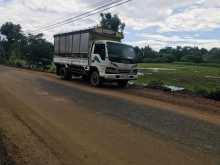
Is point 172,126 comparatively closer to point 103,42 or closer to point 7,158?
point 7,158

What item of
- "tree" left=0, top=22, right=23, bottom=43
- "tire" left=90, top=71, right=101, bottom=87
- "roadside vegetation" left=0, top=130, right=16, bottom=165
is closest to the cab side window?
"tire" left=90, top=71, right=101, bottom=87

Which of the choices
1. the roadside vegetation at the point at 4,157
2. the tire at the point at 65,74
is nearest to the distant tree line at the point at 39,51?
the tire at the point at 65,74

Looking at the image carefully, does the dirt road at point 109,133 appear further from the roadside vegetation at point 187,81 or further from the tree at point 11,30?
the tree at point 11,30

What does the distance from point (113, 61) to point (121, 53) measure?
788 mm

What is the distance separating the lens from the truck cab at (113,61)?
1667cm

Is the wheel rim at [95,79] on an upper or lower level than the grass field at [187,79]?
upper

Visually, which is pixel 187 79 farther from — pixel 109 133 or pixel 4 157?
pixel 4 157

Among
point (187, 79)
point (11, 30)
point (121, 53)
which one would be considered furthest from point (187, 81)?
point (11, 30)

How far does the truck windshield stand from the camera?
16.7m

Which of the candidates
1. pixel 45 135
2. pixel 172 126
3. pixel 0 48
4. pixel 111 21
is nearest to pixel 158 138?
pixel 172 126

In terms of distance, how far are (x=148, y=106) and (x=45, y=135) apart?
489cm

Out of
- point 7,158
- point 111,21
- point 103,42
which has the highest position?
point 111,21

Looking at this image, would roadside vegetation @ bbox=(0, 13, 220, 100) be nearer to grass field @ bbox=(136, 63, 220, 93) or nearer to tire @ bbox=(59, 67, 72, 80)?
grass field @ bbox=(136, 63, 220, 93)

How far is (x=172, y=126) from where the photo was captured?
25.8 ft
